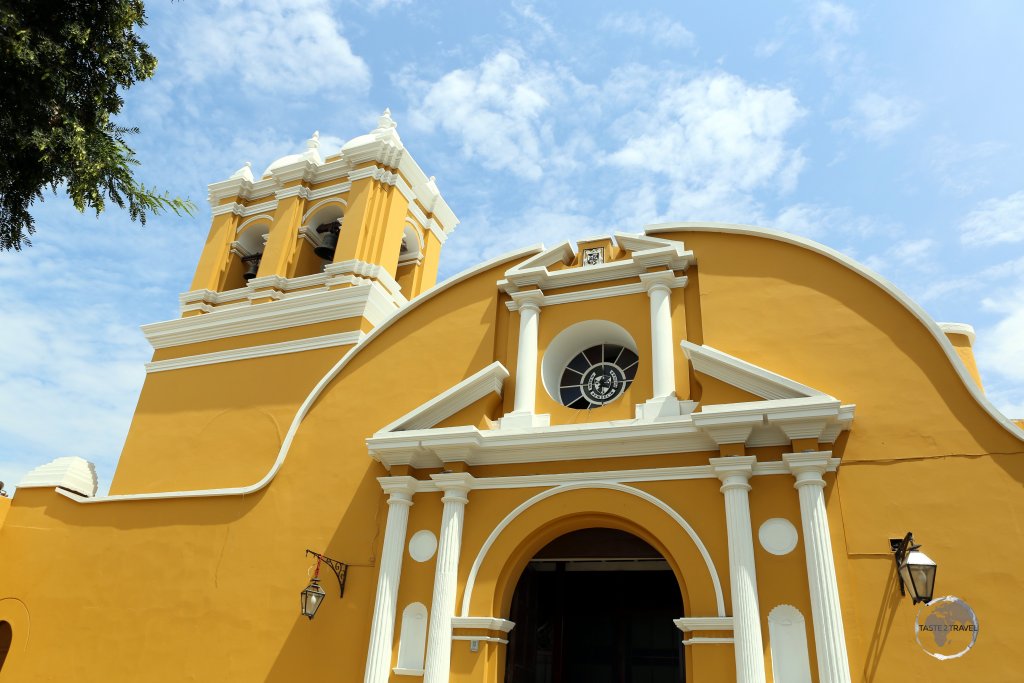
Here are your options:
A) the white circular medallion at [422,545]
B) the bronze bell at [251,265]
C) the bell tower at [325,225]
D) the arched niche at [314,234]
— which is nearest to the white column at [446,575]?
the white circular medallion at [422,545]

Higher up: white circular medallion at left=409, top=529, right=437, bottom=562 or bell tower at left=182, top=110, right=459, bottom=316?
bell tower at left=182, top=110, right=459, bottom=316

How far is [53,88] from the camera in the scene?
6.41m

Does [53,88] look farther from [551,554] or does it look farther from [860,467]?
[860,467]

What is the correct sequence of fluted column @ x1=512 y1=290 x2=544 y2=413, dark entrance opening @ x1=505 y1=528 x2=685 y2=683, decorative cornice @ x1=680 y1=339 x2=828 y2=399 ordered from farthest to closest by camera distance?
1. dark entrance opening @ x1=505 y1=528 x2=685 y2=683
2. fluted column @ x1=512 y1=290 x2=544 y2=413
3. decorative cornice @ x1=680 y1=339 x2=828 y2=399

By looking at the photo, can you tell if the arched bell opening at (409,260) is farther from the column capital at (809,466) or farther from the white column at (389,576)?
the column capital at (809,466)

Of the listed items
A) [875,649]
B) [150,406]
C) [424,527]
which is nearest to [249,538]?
[424,527]

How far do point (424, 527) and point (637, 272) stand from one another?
418 cm

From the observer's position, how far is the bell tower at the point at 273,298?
40.6ft

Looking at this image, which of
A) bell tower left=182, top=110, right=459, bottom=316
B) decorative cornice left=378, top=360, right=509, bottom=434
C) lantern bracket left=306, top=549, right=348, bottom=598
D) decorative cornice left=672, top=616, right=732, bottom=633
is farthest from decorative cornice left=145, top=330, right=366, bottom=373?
decorative cornice left=672, top=616, right=732, bottom=633

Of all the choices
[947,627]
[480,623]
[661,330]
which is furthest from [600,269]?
[947,627]

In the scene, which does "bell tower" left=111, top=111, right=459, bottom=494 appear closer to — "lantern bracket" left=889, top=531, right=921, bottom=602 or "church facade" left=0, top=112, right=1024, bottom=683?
"church facade" left=0, top=112, right=1024, bottom=683

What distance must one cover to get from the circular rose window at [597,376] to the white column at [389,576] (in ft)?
7.80

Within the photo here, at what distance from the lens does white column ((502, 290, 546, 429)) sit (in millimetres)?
8828

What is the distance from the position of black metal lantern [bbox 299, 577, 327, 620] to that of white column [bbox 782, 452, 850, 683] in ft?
17.4
